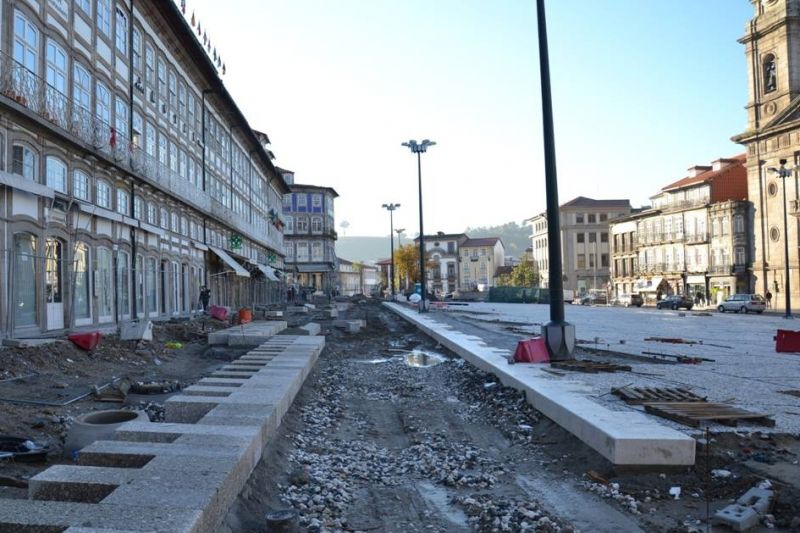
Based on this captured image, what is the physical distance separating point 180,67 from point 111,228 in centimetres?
1511

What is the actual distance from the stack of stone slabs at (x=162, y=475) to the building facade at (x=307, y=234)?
87707 millimetres

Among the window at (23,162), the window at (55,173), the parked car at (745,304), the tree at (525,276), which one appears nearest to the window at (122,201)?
the window at (55,173)

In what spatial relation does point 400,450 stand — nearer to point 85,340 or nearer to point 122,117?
point 85,340

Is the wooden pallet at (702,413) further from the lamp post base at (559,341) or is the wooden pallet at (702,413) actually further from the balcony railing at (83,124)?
the balcony railing at (83,124)

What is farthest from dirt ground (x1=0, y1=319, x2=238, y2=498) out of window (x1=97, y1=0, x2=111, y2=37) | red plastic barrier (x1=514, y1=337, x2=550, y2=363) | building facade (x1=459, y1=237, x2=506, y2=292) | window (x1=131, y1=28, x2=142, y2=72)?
building facade (x1=459, y1=237, x2=506, y2=292)

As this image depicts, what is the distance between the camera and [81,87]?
66.7 ft

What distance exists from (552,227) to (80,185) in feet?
51.4

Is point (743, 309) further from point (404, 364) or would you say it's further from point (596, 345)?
point (404, 364)

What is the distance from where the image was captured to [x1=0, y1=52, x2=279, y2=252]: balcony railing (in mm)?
15688

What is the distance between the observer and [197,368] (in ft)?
45.8

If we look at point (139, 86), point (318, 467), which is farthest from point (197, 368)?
point (139, 86)

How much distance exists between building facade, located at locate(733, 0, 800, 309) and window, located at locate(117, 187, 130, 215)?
50.9m

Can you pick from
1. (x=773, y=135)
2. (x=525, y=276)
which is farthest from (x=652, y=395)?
(x=525, y=276)

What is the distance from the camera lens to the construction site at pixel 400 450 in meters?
4.37
